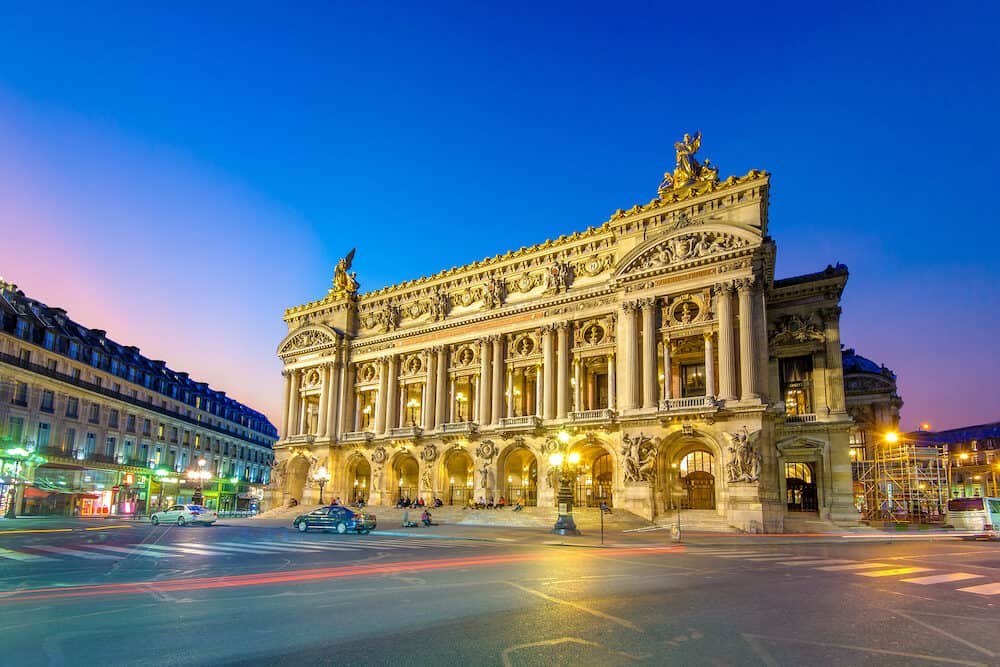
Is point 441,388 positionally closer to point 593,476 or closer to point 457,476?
point 457,476

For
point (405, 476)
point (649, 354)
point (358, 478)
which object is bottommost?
point (358, 478)

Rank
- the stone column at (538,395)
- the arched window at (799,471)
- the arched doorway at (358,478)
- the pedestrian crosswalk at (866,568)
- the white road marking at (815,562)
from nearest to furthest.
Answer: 1. the pedestrian crosswalk at (866,568)
2. the white road marking at (815,562)
3. the arched window at (799,471)
4. the stone column at (538,395)
5. the arched doorway at (358,478)

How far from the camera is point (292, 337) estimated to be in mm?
68188

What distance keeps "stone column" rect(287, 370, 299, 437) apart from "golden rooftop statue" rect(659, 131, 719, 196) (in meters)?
39.9

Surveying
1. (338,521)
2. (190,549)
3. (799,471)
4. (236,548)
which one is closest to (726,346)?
(799,471)

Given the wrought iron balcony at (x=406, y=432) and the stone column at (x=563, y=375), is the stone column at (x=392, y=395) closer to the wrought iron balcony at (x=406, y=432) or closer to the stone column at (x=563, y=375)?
the wrought iron balcony at (x=406, y=432)

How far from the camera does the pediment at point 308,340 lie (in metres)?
64.9

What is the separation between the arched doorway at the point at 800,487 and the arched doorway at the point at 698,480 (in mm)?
5374

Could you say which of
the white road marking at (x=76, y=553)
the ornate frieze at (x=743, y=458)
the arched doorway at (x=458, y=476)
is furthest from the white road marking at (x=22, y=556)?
the arched doorway at (x=458, y=476)

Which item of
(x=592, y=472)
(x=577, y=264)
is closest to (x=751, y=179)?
(x=577, y=264)

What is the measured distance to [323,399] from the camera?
2530 inches

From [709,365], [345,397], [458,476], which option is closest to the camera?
[709,365]

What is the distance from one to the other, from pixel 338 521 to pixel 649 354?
74.0ft

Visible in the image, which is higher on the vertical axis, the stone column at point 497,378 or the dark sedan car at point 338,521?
the stone column at point 497,378
